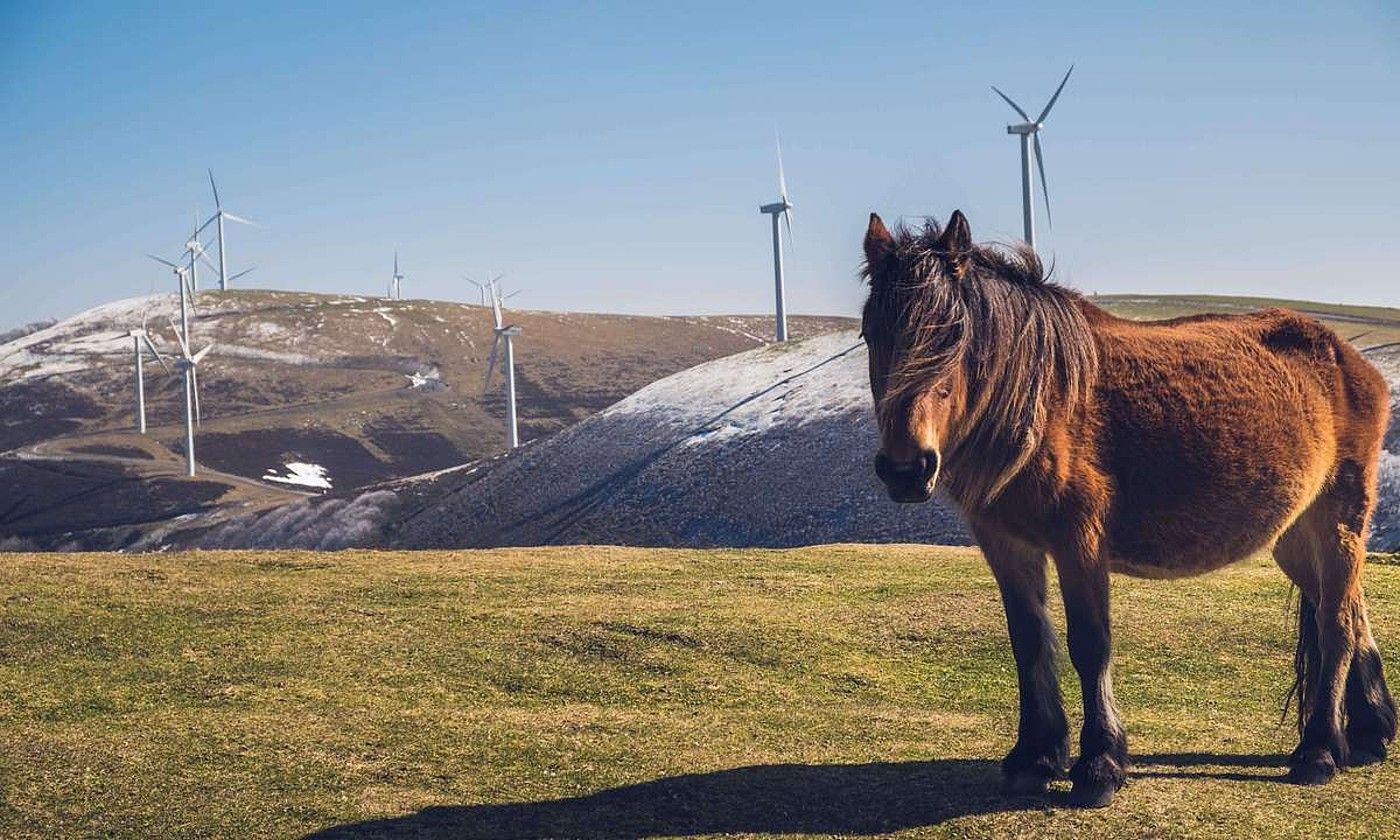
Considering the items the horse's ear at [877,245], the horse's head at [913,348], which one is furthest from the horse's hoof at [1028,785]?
the horse's ear at [877,245]

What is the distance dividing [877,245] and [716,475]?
4913 cm

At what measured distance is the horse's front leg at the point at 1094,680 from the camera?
788cm

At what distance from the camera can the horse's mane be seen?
7.47 m

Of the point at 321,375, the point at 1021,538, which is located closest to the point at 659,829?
the point at 1021,538

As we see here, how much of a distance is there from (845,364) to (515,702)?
52768mm

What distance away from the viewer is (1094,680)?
26.1 ft

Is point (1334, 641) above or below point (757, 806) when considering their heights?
above

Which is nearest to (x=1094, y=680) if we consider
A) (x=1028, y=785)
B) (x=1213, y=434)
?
(x=1028, y=785)

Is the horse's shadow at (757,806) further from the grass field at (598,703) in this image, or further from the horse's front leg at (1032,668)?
the horse's front leg at (1032,668)

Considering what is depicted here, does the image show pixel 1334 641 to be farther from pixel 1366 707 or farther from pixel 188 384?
pixel 188 384

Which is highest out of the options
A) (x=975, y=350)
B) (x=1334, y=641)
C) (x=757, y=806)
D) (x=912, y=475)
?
(x=975, y=350)

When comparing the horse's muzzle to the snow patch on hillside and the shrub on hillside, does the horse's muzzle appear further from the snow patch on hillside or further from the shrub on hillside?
the snow patch on hillside

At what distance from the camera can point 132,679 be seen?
13039 mm

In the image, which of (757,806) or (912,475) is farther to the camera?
(757,806)
